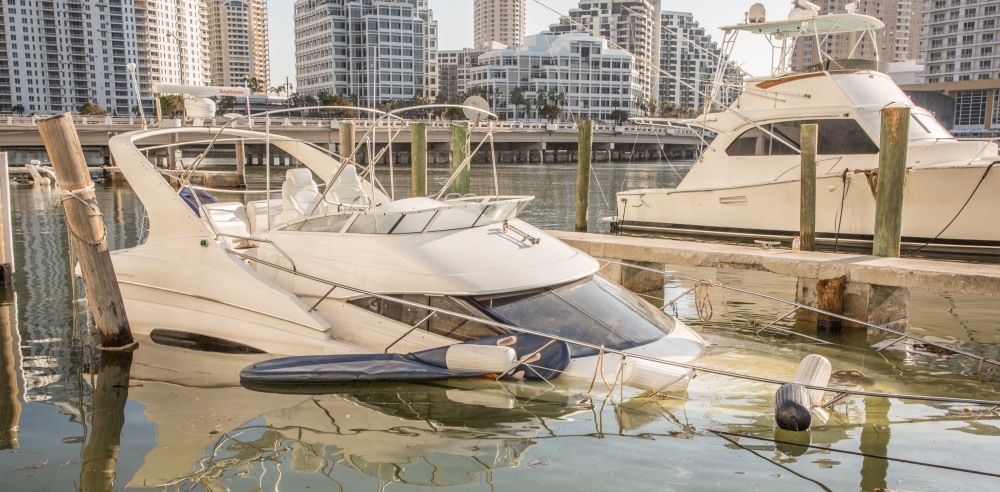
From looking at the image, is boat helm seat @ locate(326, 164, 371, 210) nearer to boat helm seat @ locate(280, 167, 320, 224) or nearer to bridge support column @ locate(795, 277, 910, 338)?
boat helm seat @ locate(280, 167, 320, 224)

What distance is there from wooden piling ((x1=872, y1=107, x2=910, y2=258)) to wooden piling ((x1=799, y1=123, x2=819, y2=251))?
5.62 ft

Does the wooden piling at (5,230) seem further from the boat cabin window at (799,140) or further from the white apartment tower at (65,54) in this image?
the white apartment tower at (65,54)

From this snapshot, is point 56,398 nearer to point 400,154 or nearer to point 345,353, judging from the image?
point 345,353

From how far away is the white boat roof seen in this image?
65.5 ft

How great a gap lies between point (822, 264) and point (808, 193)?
11.5 feet

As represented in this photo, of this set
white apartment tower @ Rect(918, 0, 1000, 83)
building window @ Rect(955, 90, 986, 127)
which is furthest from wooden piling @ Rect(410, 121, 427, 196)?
white apartment tower @ Rect(918, 0, 1000, 83)

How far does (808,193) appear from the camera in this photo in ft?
48.8

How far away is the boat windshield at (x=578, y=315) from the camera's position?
8617mm

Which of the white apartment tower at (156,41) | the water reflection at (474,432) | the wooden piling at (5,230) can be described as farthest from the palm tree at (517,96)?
the water reflection at (474,432)

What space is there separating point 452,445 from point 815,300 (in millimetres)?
7108

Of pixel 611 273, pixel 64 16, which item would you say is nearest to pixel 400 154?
pixel 611 273

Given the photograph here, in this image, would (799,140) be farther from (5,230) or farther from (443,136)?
(443,136)

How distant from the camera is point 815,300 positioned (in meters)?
12.3

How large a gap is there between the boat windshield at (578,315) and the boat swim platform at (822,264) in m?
3.71
